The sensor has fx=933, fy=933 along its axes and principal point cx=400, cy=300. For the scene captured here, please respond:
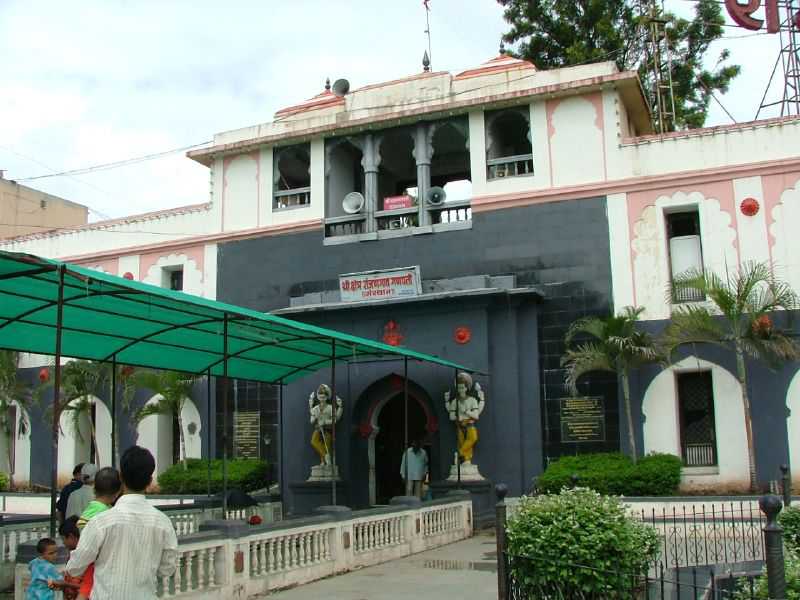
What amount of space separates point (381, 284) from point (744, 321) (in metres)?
7.88

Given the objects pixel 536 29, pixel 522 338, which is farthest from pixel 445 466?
pixel 536 29

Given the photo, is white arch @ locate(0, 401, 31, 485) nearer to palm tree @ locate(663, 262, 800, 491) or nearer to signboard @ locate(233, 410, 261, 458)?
signboard @ locate(233, 410, 261, 458)

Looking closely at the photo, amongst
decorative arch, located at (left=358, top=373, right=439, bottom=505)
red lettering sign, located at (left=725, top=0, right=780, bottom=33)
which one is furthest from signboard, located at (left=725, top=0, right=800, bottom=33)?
decorative arch, located at (left=358, top=373, right=439, bottom=505)

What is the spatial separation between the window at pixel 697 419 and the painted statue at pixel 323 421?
756 centimetres

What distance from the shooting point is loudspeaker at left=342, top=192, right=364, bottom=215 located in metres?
22.7

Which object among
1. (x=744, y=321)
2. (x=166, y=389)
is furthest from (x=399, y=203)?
(x=744, y=321)

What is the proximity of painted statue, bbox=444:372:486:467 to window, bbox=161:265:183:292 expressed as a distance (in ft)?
30.0

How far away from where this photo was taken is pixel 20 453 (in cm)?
2572

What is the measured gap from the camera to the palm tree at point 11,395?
25219mm

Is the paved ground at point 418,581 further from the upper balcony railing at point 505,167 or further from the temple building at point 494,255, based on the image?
the upper balcony railing at point 505,167

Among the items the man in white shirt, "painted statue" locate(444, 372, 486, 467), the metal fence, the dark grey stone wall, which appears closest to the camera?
the man in white shirt

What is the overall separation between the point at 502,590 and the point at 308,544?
4.90 m

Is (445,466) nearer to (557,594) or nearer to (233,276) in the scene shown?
(233,276)

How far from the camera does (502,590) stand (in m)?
8.55
